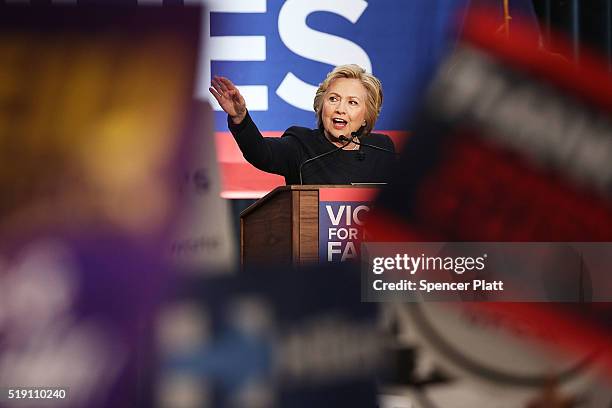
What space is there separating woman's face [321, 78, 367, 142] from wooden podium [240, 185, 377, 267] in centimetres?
64

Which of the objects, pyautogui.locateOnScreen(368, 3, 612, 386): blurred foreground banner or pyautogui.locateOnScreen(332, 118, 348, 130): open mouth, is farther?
pyautogui.locateOnScreen(332, 118, 348, 130): open mouth

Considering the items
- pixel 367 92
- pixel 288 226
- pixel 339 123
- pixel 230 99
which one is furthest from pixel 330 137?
pixel 288 226

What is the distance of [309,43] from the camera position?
14.4 ft

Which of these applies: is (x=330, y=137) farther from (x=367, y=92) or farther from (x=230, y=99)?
(x=230, y=99)

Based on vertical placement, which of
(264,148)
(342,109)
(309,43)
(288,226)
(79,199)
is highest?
(309,43)

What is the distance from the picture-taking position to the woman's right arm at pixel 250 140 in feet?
11.2

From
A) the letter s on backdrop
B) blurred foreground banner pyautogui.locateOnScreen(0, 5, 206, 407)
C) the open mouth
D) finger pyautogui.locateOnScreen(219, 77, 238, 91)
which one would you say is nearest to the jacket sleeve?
finger pyautogui.locateOnScreen(219, 77, 238, 91)

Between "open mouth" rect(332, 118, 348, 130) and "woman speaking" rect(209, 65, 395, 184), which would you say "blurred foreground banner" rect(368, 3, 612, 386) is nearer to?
"woman speaking" rect(209, 65, 395, 184)

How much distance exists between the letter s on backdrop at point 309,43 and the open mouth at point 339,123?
0.95 m

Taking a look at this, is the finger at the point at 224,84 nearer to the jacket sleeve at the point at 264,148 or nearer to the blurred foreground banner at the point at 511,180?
the jacket sleeve at the point at 264,148

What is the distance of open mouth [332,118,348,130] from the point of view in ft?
11.3

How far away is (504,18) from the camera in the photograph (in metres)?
4.44

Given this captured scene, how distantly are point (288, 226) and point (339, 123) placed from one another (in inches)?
34.7

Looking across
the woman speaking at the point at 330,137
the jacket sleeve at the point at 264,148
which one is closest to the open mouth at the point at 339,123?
the woman speaking at the point at 330,137
